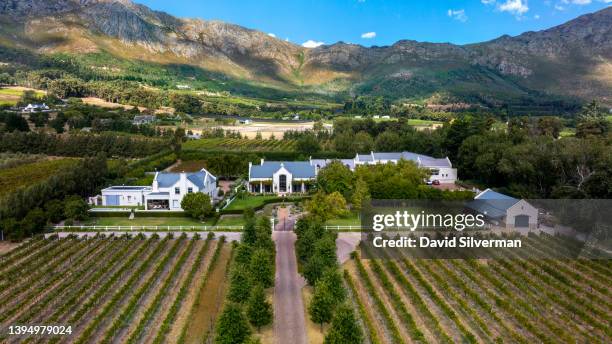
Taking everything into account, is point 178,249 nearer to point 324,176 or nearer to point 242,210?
point 242,210

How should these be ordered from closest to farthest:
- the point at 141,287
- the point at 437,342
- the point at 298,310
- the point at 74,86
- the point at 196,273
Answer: the point at 437,342 → the point at 298,310 → the point at 141,287 → the point at 196,273 → the point at 74,86

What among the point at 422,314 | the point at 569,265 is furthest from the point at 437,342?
the point at 569,265

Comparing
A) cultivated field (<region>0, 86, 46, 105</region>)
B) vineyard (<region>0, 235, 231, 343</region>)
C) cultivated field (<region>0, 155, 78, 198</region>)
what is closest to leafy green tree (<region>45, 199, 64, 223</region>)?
vineyard (<region>0, 235, 231, 343</region>)

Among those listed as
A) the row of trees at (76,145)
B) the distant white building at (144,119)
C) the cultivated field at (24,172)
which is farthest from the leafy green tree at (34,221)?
the distant white building at (144,119)

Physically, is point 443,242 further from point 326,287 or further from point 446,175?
point 446,175

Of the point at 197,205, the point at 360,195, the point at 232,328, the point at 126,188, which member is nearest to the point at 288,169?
the point at 360,195
